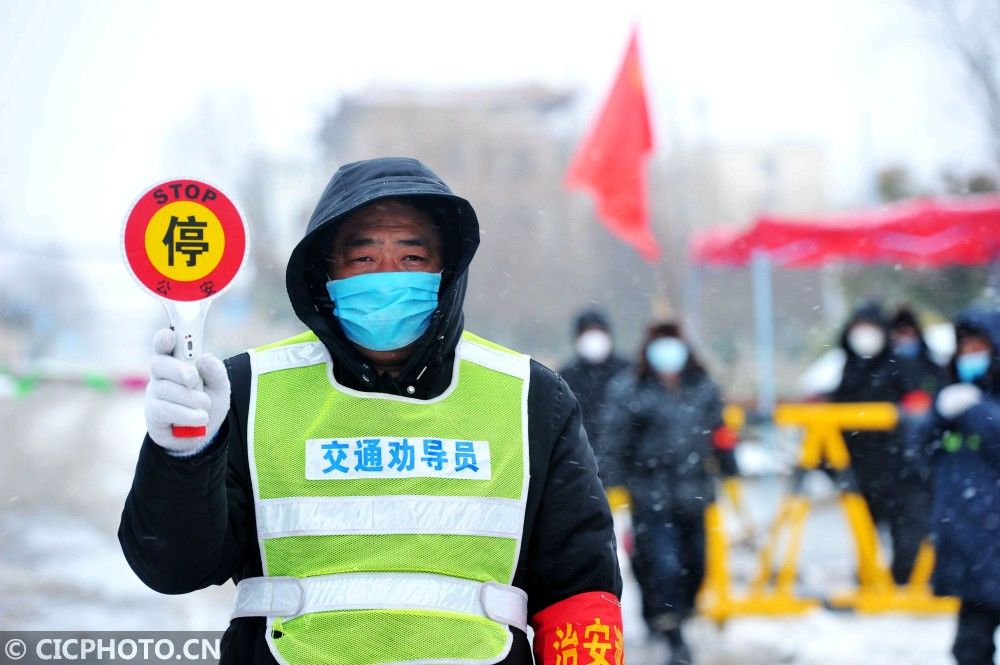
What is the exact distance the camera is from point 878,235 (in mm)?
10125

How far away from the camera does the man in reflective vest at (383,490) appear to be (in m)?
1.90

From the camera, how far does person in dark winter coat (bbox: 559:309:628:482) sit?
6332 millimetres

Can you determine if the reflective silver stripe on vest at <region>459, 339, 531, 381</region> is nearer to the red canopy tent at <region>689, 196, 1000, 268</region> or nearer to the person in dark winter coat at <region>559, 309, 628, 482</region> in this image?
the person in dark winter coat at <region>559, 309, 628, 482</region>

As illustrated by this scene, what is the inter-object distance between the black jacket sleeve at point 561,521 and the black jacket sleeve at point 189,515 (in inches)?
19.8

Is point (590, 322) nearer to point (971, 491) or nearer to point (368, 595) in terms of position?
point (971, 491)

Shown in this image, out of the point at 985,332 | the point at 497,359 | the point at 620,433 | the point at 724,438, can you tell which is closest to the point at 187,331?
the point at 497,359

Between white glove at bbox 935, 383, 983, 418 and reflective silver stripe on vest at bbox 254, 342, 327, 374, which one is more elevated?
reflective silver stripe on vest at bbox 254, 342, 327, 374

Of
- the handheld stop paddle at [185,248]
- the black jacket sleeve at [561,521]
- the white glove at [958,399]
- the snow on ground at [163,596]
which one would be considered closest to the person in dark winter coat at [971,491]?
the white glove at [958,399]

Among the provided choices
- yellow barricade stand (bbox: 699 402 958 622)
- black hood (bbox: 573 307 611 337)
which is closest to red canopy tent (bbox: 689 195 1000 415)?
yellow barricade stand (bbox: 699 402 958 622)

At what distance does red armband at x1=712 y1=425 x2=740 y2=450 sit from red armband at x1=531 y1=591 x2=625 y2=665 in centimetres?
412

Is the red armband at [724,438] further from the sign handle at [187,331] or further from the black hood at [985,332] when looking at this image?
the sign handle at [187,331]

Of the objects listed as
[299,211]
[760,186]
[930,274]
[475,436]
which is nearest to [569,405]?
[475,436]

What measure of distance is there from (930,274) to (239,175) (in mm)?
11523

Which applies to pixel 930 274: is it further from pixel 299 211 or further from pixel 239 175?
pixel 239 175
